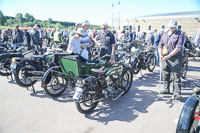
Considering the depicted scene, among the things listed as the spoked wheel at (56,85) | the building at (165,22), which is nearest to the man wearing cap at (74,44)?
the spoked wheel at (56,85)

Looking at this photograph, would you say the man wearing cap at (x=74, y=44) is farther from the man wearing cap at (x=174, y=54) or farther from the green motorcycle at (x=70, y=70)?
the man wearing cap at (x=174, y=54)

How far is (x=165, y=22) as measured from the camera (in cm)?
3291

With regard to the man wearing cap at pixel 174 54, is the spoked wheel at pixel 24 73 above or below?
below

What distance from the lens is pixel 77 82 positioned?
11.0 ft

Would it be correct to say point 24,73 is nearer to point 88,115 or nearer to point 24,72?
point 24,72

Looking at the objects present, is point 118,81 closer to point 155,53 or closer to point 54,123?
point 54,123

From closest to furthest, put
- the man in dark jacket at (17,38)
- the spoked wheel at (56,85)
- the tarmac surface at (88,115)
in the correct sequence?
the tarmac surface at (88,115) < the spoked wheel at (56,85) < the man in dark jacket at (17,38)

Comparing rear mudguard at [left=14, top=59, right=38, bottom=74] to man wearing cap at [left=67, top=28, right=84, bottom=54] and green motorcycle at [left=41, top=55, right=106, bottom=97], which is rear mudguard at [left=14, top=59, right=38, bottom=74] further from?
man wearing cap at [left=67, top=28, right=84, bottom=54]

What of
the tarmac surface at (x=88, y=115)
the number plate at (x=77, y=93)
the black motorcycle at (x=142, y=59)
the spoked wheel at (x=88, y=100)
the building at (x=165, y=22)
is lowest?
the tarmac surface at (x=88, y=115)

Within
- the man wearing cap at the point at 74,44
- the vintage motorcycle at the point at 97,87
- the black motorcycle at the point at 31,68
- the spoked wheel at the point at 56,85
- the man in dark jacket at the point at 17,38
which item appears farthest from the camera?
the man in dark jacket at the point at 17,38

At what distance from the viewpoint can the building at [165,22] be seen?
29.0 metres

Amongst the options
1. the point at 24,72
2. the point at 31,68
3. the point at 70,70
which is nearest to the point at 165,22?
the point at 31,68

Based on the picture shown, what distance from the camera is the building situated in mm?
28953

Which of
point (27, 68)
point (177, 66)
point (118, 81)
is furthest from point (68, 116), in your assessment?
point (177, 66)
